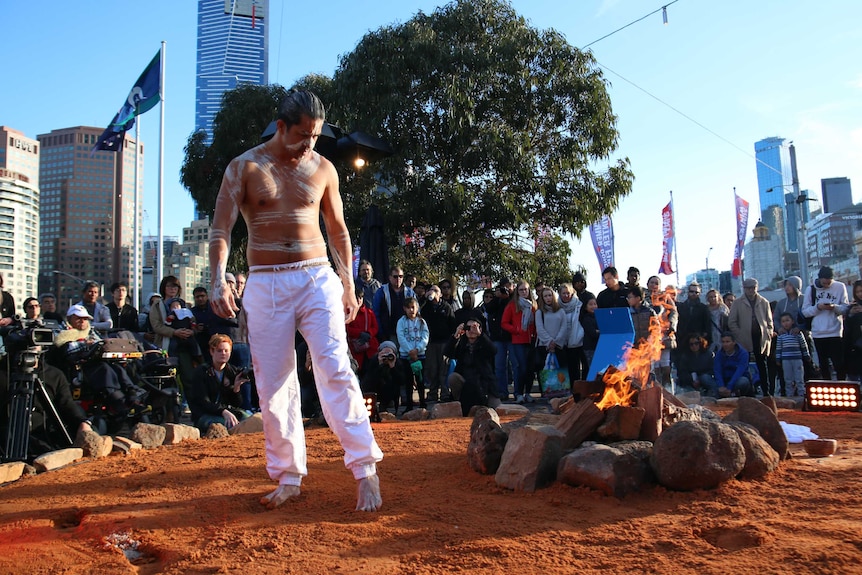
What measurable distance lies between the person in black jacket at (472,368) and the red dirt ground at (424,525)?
3.53 metres

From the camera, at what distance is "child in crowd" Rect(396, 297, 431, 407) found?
28.9 ft

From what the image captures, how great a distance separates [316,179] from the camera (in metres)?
3.69

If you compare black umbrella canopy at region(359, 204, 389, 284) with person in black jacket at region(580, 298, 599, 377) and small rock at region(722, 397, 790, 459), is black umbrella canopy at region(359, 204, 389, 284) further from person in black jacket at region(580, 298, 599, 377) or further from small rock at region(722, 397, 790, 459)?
small rock at region(722, 397, 790, 459)

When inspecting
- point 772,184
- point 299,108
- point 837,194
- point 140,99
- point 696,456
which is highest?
point 837,194

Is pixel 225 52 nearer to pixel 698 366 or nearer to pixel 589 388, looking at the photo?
pixel 698 366

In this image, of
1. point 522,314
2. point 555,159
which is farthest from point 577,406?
point 555,159

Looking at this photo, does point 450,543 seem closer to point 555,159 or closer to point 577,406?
point 577,406

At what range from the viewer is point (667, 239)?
84.1 feet

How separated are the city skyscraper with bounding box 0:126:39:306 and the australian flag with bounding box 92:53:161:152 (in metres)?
32.8

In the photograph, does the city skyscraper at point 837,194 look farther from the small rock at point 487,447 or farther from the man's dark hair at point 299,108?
the man's dark hair at point 299,108

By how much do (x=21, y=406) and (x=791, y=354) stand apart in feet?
31.8

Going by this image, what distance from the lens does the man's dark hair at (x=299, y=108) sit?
3.49 meters

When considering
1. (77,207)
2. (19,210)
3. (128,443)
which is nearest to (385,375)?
(128,443)

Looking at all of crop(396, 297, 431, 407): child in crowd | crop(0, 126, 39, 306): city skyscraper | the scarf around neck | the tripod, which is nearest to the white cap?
the tripod
